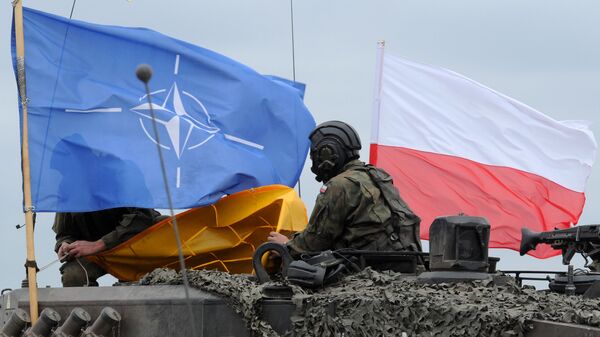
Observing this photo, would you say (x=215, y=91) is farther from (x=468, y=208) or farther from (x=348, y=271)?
(x=468, y=208)

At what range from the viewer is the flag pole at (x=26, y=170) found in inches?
447

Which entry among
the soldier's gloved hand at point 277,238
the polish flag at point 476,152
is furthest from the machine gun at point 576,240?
the polish flag at point 476,152

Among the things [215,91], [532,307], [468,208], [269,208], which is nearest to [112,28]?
[215,91]

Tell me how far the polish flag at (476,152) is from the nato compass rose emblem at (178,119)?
16.3 feet

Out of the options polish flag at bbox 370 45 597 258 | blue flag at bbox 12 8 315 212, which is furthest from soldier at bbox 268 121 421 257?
polish flag at bbox 370 45 597 258

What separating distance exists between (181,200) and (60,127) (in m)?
1.17

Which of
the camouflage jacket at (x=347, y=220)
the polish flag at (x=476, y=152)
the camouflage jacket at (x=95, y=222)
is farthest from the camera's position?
the polish flag at (x=476, y=152)

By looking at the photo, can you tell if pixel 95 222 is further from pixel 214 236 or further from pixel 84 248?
pixel 214 236

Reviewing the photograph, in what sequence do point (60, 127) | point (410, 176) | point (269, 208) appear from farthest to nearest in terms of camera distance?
point (410, 176)
point (269, 208)
point (60, 127)

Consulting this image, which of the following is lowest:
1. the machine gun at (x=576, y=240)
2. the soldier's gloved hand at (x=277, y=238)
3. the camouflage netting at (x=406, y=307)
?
the camouflage netting at (x=406, y=307)

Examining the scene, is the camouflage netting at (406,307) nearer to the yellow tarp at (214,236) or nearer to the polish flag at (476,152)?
the yellow tarp at (214,236)

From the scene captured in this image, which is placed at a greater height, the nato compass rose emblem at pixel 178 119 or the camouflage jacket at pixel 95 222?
the nato compass rose emblem at pixel 178 119

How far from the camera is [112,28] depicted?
13.4 meters

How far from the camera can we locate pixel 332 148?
1225cm
